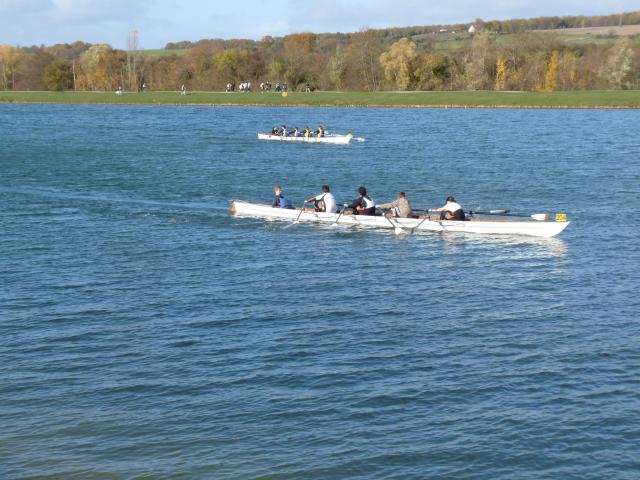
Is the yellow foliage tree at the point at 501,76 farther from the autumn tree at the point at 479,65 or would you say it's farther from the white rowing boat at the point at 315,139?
the white rowing boat at the point at 315,139

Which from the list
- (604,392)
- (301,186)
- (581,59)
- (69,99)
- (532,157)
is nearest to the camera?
(604,392)

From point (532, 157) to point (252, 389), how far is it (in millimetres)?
59630

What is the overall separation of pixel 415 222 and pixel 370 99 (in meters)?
111

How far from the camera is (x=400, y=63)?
548 feet

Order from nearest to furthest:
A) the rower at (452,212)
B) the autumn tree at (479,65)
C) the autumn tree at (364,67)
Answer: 1. the rower at (452,212)
2. the autumn tree at (479,65)
3. the autumn tree at (364,67)

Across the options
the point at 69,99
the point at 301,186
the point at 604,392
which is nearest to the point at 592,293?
the point at 604,392

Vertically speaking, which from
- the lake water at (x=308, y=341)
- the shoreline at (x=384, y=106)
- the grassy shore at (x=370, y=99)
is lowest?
the lake water at (x=308, y=341)

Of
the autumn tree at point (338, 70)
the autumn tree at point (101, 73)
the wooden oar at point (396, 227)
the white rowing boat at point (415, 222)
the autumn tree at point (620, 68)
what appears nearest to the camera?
the white rowing boat at point (415, 222)

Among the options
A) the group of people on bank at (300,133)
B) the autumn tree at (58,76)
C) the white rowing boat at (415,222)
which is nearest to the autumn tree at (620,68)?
the group of people on bank at (300,133)

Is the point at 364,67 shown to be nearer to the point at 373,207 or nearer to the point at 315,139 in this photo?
the point at 315,139

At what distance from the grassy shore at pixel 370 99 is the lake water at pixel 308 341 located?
83.5 metres

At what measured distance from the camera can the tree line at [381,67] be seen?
154875 mm

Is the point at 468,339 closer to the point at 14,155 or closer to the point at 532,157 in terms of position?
the point at 532,157

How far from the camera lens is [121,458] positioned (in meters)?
20.3
